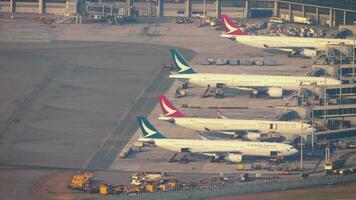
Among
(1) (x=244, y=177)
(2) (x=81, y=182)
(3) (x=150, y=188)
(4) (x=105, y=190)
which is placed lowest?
(4) (x=105, y=190)

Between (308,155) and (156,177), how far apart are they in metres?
22.6

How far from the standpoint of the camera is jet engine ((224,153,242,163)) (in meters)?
185

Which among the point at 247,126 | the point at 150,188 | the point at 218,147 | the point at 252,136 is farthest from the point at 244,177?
the point at 247,126

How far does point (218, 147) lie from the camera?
609ft

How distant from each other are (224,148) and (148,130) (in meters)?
9.55

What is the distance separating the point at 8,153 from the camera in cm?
18900

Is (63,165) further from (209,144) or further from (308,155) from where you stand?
(308,155)

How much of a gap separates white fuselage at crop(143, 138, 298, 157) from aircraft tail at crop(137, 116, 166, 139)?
3.50ft

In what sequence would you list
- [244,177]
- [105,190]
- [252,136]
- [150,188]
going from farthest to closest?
[252,136] < [244,177] < [150,188] < [105,190]

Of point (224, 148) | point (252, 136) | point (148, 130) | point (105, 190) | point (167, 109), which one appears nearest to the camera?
point (105, 190)

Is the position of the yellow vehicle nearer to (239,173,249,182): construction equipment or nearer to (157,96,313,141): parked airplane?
(239,173,249,182): construction equipment

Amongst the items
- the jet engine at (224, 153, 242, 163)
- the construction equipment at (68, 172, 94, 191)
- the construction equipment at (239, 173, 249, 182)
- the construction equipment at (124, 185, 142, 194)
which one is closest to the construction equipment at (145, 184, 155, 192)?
the construction equipment at (124, 185, 142, 194)

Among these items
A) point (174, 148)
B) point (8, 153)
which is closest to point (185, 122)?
point (174, 148)

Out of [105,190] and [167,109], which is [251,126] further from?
[105,190]
